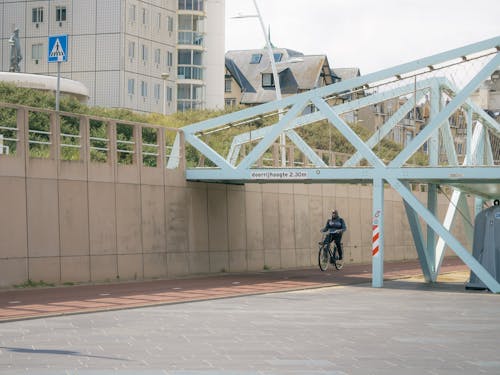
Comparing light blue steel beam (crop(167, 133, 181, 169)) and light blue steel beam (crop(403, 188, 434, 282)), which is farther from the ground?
light blue steel beam (crop(167, 133, 181, 169))

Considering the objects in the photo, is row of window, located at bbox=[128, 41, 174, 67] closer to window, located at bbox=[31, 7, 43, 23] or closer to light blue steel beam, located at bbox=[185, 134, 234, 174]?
window, located at bbox=[31, 7, 43, 23]

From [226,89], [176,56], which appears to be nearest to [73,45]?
[176,56]

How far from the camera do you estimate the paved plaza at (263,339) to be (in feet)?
39.3

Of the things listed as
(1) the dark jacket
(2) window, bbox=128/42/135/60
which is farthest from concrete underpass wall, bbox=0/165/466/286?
(2) window, bbox=128/42/135/60

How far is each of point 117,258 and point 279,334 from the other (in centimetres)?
1335

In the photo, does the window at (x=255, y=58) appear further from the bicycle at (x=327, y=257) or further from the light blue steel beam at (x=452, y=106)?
the light blue steel beam at (x=452, y=106)

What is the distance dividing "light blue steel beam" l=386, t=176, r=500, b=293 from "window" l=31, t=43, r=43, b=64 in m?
57.1

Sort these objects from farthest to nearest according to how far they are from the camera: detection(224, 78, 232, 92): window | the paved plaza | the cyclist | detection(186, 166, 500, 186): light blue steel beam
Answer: detection(224, 78, 232, 92): window → the cyclist → detection(186, 166, 500, 186): light blue steel beam → the paved plaza

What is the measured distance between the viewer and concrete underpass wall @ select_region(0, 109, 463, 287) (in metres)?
25.0

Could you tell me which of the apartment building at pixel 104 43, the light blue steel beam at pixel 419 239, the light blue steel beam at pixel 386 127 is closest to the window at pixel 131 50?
the apartment building at pixel 104 43

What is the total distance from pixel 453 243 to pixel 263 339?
13870mm

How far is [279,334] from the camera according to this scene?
15555 mm

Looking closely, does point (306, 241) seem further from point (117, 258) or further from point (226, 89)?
point (226, 89)

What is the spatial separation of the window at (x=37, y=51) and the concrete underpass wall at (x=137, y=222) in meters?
44.4
